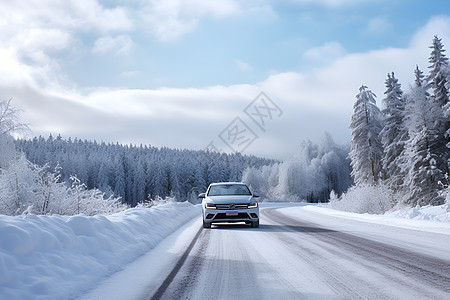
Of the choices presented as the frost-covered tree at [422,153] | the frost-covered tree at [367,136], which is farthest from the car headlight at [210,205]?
the frost-covered tree at [367,136]

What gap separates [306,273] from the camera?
5.71 m

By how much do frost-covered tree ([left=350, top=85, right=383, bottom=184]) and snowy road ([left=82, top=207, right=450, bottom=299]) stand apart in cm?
3264

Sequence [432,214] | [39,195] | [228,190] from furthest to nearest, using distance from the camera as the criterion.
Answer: [39,195], [228,190], [432,214]

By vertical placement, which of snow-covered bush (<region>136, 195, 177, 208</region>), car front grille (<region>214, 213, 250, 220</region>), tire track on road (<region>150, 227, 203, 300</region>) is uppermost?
car front grille (<region>214, 213, 250, 220</region>)

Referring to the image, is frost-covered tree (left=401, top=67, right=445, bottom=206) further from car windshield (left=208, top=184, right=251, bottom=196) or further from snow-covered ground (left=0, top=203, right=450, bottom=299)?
snow-covered ground (left=0, top=203, right=450, bottom=299)

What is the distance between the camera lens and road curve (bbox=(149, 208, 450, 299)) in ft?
15.0

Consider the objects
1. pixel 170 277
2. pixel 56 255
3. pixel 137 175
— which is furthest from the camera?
pixel 137 175

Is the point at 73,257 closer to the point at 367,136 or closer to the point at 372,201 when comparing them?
the point at 372,201

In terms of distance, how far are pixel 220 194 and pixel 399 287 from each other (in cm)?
1065

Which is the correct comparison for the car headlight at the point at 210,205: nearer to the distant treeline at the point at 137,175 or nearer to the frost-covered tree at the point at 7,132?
the frost-covered tree at the point at 7,132

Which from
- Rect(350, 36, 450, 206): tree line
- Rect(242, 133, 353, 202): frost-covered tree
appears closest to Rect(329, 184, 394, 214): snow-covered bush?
Rect(350, 36, 450, 206): tree line

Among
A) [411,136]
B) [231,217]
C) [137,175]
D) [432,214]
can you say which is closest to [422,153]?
[411,136]

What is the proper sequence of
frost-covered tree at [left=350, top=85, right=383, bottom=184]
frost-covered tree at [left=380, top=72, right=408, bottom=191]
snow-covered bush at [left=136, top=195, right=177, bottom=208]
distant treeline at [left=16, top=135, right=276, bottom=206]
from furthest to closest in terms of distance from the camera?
distant treeline at [left=16, top=135, right=276, bottom=206]
frost-covered tree at [left=350, top=85, right=383, bottom=184]
frost-covered tree at [left=380, top=72, right=408, bottom=191]
snow-covered bush at [left=136, top=195, right=177, bottom=208]

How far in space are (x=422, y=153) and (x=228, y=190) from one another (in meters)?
23.2
